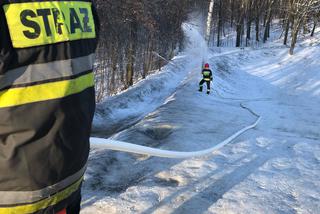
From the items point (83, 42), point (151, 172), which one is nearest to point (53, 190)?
point (83, 42)

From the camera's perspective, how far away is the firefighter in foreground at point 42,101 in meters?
1.76

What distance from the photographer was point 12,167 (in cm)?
184

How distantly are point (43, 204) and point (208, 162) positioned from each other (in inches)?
178

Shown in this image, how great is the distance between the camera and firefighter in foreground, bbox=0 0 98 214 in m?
1.76

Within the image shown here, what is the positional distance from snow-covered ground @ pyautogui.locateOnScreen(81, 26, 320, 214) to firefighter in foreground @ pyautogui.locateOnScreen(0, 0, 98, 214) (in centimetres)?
248

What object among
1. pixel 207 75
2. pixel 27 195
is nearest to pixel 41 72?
pixel 27 195

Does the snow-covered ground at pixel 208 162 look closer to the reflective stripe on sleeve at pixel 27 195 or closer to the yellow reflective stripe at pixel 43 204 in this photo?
the yellow reflective stripe at pixel 43 204

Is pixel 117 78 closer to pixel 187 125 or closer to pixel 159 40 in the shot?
pixel 159 40

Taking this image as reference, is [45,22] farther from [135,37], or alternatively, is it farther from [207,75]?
[135,37]

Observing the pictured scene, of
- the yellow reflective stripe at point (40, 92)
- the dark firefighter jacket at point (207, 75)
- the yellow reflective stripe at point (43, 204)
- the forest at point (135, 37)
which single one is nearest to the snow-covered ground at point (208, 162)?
the dark firefighter jacket at point (207, 75)

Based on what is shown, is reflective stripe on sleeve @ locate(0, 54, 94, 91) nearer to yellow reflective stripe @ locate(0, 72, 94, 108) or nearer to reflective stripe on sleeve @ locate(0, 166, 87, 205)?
yellow reflective stripe @ locate(0, 72, 94, 108)

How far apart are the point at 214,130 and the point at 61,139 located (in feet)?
24.0

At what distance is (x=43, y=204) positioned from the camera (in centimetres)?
200

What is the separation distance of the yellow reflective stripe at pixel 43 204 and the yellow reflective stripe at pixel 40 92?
48 cm
